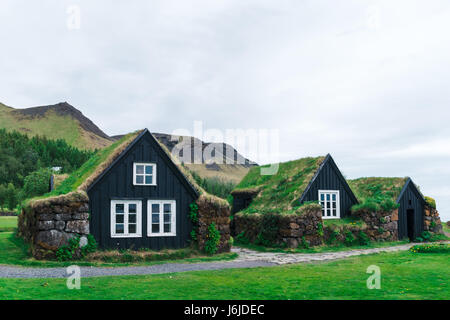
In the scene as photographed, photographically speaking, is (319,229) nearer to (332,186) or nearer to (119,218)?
(332,186)

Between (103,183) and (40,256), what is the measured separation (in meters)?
3.83

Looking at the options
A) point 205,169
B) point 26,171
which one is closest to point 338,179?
point 26,171

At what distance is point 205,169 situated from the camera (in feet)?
557

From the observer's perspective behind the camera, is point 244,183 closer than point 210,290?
No

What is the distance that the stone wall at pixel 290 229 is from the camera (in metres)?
21.8

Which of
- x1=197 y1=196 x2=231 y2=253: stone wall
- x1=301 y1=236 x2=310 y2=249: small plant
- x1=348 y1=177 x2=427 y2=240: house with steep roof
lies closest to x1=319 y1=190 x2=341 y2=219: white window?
x1=348 y1=177 x2=427 y2=240: house with steep roof

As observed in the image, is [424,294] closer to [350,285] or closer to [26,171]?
[350,285]

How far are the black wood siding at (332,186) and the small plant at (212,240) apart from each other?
7509mm

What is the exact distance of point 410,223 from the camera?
28672 mm

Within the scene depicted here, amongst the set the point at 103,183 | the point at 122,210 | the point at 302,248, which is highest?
the point at 103,183

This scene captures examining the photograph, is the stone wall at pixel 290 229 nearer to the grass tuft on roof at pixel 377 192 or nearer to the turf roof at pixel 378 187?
the grass tuft on roof at pixel 377 192

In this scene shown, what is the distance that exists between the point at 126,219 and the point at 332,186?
45.4 ft

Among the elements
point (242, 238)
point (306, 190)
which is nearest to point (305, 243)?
point (306, 190)

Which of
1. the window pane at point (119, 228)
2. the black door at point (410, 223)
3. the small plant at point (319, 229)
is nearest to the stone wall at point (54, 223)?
the window pane at point (119, 228)
